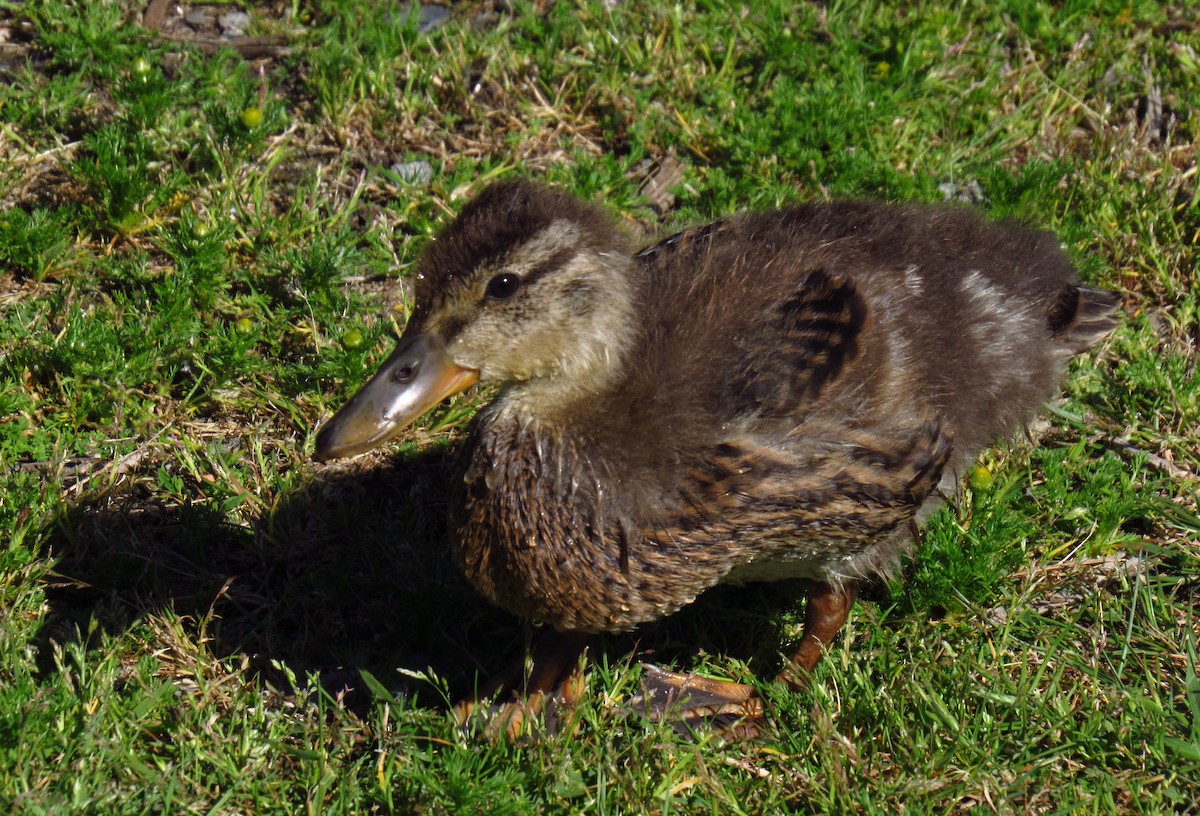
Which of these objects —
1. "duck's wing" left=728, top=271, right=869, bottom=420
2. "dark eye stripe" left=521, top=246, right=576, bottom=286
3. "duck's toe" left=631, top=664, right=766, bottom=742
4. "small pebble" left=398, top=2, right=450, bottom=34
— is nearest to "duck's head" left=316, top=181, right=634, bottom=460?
"dark eye stripe" left=521, top=246, right=576, bottom=286

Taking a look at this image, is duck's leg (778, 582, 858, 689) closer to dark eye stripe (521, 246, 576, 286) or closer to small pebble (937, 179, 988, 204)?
dark eye stripe (521, 246, 576, 286)

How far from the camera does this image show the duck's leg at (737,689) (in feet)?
13.8

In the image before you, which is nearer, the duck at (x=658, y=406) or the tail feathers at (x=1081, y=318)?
the duck at (x=658, y=406)

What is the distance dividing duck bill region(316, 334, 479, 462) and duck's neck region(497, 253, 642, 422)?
0.22 meters

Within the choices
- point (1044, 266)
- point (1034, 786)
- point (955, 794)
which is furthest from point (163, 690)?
point (1044, 266)

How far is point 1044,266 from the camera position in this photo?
183 inches

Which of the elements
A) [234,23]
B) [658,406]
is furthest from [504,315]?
[234,23]

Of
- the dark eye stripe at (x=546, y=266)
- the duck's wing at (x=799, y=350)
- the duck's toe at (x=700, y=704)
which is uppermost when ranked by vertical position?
the dark eye stripe at (x=546, y=266)

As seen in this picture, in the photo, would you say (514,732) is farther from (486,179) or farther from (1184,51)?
(1184,51)

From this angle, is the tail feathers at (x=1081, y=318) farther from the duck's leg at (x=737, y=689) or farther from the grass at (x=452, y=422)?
the duck's leg at (x=737, y=689)

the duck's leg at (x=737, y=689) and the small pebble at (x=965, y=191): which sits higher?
the small pebble at (x=965, y=191)

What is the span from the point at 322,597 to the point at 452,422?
872mm

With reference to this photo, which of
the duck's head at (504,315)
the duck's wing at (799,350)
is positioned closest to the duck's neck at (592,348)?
the duck's head at (504,315)

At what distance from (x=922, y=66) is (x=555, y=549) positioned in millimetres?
3509
